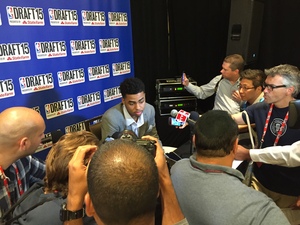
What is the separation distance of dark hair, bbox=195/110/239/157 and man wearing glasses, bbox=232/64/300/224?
2.67 feet

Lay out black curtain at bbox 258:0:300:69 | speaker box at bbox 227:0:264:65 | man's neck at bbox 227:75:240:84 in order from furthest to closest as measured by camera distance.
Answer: black curtain at bbox 258:0:300:69, speaker box at bbox 227:0:264:65, man's neck at bbox 227:75:240:84

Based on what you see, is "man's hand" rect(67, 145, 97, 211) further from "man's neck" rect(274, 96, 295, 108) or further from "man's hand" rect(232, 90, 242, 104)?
"man's hand" rect(232, 90, 242, 104)

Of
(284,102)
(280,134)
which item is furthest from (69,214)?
(284,102)

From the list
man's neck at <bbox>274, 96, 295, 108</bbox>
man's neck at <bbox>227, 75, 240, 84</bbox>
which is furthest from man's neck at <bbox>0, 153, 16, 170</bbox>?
man's neck at <bbox>227, 75, 240, 84</bbox>

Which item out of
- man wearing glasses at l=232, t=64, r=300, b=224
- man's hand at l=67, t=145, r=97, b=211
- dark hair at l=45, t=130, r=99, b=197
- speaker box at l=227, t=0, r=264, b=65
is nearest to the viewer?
man's hand at l=67, t=145, r=97, b=211

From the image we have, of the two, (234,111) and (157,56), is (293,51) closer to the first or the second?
(234,111)

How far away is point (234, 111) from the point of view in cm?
289

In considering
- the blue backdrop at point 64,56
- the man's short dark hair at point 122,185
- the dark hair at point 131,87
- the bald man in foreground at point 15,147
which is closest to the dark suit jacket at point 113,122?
the dark hair at point 131,87

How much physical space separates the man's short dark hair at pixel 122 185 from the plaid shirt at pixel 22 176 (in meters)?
1.01

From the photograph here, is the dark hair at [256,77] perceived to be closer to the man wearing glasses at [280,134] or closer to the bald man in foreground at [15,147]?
the man wearing glasses at [280,134]

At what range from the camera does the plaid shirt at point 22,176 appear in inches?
55.8

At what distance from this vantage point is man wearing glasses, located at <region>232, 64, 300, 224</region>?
1.77 meters

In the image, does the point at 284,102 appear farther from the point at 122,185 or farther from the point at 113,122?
the point at 122,185

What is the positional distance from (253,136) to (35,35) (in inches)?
81.6
